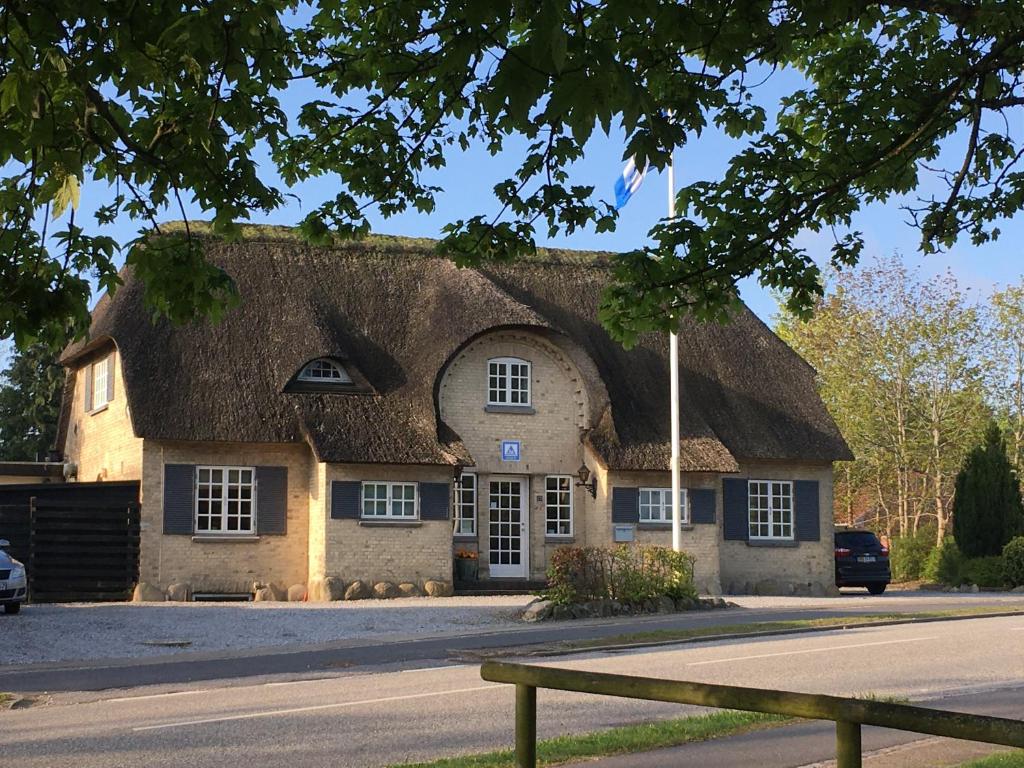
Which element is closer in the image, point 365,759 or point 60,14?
point 60,14

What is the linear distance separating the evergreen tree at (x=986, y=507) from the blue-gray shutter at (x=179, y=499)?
19751 mm

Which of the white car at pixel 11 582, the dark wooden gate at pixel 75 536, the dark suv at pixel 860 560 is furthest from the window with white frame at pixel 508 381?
the white car at pixel 11 582

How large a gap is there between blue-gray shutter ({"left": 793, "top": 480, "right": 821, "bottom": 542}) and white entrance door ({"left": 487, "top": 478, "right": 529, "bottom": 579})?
6794 millimetres

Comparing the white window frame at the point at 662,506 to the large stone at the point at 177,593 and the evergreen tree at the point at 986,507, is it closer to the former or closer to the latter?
the evergreen tree at the point at 986,507

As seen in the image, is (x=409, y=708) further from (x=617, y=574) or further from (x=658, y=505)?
(x=658, y=505)

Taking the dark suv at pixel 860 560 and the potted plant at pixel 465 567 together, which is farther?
the dark suv at pixel 860 560

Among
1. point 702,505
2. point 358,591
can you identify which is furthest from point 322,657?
point 702,505

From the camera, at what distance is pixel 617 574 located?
24.5 meters

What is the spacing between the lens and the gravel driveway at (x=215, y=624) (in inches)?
741

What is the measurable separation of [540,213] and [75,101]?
4.20 meters

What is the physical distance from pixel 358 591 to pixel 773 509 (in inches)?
419

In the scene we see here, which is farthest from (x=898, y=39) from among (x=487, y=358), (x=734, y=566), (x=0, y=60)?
(x=734, y=566)

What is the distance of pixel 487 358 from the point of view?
3130 centimetres

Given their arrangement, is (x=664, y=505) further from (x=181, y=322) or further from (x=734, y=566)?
(x=181, y=322)
